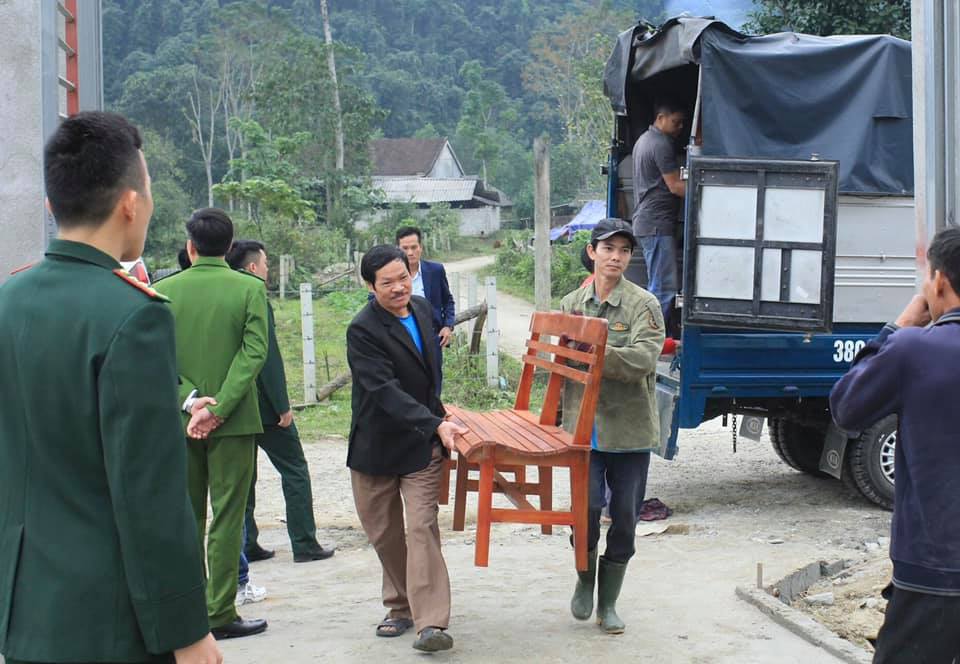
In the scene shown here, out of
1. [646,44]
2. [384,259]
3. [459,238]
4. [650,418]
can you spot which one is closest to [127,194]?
[384,259]

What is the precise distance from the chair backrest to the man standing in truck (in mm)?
2607

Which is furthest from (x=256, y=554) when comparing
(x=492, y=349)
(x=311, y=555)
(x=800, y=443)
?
(x=492, y=349)

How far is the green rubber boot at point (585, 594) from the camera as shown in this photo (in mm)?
5305

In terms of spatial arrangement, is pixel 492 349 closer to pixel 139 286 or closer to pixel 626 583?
pixel 626 583

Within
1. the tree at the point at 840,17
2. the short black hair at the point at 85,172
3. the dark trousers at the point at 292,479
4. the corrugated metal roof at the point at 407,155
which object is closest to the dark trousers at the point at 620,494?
the dark trousers at the point at 292,479

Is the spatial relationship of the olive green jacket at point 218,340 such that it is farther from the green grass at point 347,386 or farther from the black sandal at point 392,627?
the green grass at point 347,386

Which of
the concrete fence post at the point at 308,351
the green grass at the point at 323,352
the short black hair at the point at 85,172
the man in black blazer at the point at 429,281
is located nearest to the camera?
the short black hair at the point at 85,172

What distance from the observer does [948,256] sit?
321 cm

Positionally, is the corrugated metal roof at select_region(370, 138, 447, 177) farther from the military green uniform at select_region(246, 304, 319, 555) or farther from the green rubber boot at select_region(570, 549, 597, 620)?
the green rubber boot at select_region(570, 549, 597, 620)

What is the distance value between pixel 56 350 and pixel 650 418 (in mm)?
3236

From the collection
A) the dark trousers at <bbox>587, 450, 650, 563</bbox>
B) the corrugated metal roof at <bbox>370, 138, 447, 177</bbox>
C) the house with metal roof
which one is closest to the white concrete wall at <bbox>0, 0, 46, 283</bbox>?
the dark trousers at <bbox>587, 450, 650, 563</bbox>

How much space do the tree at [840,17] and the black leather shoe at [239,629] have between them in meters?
10.3

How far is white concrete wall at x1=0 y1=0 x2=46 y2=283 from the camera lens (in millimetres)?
4512

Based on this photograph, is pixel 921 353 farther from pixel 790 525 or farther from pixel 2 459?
pixel 790 525
